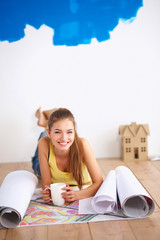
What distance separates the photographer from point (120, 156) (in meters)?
3.20

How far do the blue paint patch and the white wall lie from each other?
0.22 feet

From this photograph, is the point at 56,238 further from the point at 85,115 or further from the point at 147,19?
the point at 147,19

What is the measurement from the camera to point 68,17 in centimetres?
292

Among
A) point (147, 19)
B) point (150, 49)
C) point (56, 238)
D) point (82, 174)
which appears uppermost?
point (147, 19)

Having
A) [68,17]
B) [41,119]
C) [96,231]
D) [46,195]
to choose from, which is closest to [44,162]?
[46,195]

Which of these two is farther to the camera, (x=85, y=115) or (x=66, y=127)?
(x=85, y=115)

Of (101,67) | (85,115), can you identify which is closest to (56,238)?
(85,115)

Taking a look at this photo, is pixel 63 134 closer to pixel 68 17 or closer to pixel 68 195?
pixel 68 195

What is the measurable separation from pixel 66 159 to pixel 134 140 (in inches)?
48.4

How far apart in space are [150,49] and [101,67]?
560mm

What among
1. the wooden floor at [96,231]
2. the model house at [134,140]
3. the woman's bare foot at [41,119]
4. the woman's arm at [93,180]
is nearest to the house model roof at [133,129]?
the model house at [134,140]

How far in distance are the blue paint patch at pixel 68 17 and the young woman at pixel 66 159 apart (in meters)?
1.36

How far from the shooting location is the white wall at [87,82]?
299 cm

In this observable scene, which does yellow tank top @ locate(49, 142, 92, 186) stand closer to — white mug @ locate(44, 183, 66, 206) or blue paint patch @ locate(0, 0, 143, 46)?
white mug @ locate(44, 183, 66, 206)
